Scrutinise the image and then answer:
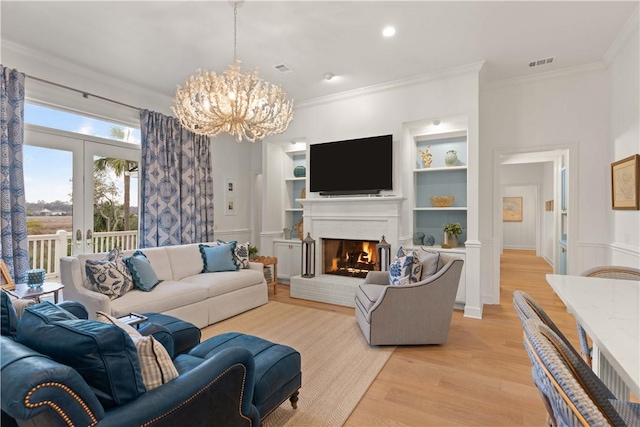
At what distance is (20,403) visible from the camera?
2.91 feet

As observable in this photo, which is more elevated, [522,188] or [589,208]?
[522,188]

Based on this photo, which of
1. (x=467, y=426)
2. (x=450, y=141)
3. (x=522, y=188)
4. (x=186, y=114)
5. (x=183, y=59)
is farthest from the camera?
(x=522, y=188)

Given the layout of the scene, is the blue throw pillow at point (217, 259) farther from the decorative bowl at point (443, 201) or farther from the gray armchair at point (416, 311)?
the decorative bowl at point (443, 201)

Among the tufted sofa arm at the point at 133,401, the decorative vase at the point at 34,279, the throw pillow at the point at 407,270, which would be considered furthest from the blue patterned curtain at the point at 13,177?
the throw pillow at the point at 407,270

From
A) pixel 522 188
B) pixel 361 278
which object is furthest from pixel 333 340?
pixel 522 188

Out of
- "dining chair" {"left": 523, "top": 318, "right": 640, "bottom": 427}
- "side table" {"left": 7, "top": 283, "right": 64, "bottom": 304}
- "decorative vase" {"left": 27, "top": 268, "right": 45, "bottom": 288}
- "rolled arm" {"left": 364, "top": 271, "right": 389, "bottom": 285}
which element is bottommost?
"rolled arm" {"left": 364, "top": 271, "right": 389, "bottom": 285}

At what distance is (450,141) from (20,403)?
5.04 meters

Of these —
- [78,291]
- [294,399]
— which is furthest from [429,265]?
[78,291]

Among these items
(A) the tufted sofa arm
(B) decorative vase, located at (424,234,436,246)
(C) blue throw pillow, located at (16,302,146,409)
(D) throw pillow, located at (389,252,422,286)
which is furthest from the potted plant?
(C) blue throw pillow, located at (16,302,146,409)

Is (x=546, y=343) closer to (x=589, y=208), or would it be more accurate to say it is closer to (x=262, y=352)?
(x=262, y=352)

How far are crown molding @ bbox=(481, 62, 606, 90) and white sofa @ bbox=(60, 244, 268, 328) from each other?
430 centimetres

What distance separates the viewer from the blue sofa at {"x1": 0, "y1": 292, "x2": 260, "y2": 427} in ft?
3.06

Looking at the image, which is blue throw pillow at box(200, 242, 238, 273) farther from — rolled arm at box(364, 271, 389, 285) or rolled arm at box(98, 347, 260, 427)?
rolled arm at box(98, 347, 260, 427)

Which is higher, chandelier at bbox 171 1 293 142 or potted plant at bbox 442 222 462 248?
chandelier at bbox 171 1 293 142
